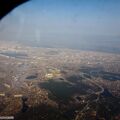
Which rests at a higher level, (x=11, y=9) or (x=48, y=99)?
(x=11, y=9)

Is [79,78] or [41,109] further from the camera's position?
[79,78]

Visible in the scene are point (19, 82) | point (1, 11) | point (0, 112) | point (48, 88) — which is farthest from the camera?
point (19, 82)

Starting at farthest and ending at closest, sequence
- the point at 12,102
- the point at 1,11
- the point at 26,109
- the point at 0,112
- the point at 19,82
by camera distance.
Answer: the point at 19,82, the point at 12,102, the point at 26,109, the point at 0,112, the point at 1,11

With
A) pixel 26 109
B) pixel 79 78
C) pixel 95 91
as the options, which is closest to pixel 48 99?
pixel 26 109

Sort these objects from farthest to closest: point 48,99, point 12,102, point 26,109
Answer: point 48,99
point 12,102
point 26,109

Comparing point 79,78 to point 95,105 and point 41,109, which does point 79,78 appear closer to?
point 95,105

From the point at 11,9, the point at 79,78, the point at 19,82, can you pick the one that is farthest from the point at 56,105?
the point at 11,9

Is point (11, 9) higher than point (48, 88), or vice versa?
point (11, 9)

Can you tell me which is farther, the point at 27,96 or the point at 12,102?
the point at 27,96

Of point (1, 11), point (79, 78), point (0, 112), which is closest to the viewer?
point (1, 11)

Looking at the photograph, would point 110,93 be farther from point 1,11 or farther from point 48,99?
point 1,11
